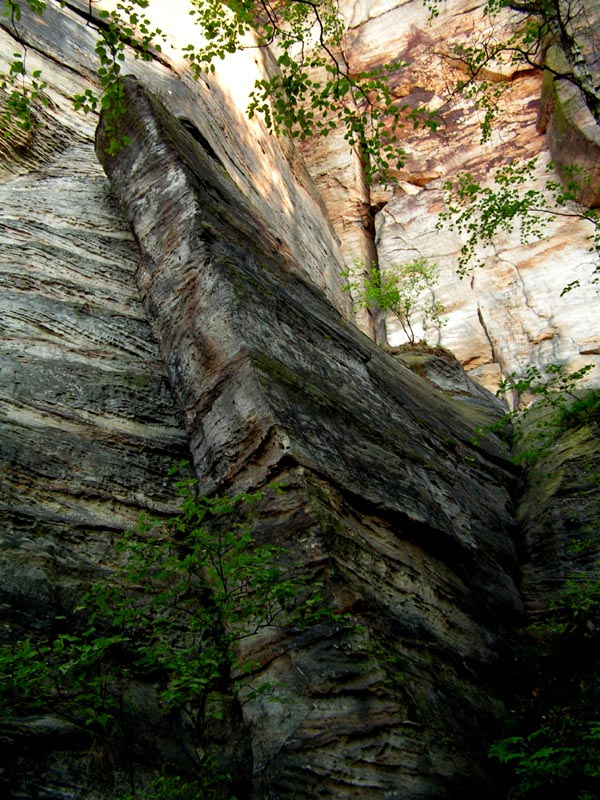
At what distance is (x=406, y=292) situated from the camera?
22516mm

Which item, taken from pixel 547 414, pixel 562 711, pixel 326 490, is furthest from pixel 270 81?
pixel 562 711

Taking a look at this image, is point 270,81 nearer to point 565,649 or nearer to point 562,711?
point 565,649

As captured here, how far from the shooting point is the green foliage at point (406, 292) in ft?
68.9

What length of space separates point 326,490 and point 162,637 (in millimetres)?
1581

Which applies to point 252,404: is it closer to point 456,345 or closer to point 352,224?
point 456,345

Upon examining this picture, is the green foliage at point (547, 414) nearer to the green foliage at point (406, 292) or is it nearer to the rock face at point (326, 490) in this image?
the rock face at point (326, 490)

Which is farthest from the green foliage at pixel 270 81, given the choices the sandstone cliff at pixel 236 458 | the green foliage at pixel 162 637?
the green foliage at pixel 162 637

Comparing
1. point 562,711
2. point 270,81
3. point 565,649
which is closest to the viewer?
point 562,711

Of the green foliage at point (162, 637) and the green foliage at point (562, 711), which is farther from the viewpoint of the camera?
the green foliage at point (562, 711)

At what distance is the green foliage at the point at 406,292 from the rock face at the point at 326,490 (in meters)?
11.9

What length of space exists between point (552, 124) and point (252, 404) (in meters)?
21.5

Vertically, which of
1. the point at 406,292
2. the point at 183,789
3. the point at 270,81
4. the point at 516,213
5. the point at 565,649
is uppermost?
the point at 406,292

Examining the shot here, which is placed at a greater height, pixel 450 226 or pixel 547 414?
pixel 450 226

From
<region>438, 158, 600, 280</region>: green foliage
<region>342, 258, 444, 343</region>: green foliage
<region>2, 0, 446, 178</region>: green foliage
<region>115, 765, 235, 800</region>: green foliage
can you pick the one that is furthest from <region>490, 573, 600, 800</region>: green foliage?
<region>342, 258, 444, 343</region>: green foliage
